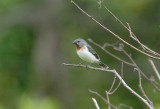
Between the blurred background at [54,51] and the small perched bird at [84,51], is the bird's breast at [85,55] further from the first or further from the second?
the blurred background at [54,51]

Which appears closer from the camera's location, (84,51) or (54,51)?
(84,51)

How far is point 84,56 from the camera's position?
688 centimetres

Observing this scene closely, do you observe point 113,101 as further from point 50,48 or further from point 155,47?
point 50,48

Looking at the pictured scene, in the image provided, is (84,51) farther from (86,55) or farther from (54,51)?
(54,51)

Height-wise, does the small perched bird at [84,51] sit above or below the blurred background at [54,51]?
below

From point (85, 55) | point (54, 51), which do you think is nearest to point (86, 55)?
point (85, 55)

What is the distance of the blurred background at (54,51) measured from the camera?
43.7ft

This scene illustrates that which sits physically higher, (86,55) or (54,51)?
(54,51)

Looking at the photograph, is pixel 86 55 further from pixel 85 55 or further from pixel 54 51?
pixel 54 51

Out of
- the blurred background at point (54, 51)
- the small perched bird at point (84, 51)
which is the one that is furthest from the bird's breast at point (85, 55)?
the blurred background at point (54, 51)

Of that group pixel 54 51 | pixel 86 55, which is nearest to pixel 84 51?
pixel 86 55

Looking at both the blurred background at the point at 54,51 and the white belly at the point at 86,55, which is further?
the blurred background at the point at 54,51

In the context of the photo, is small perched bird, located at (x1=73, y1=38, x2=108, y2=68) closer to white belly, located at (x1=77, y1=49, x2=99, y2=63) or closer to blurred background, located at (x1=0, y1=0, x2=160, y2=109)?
white belly, located at (x1=77, y1=49, x2=99, y2=63)

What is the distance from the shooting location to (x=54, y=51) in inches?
569
